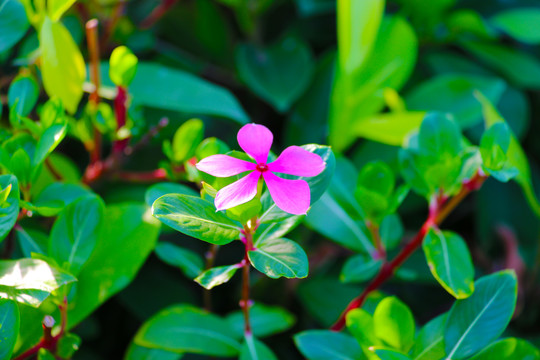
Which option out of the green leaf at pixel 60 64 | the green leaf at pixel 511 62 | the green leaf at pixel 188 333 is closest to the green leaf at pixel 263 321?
the green leaf at pixel 188 333

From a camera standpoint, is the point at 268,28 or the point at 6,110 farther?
the point at 268,28

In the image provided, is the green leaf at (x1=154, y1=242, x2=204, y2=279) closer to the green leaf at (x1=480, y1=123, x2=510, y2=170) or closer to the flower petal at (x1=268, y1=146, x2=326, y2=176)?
the flower petal at (x1=268, y1=146, x2=326, y2=176)

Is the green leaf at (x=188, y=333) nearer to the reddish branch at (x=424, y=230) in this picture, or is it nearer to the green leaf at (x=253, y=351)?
the green leaf at (x=253, y=351)

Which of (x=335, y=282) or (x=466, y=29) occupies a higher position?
(x=466, y=29)

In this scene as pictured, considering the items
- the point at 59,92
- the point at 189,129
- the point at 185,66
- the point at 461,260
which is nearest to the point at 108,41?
Answer: the point at 185,66

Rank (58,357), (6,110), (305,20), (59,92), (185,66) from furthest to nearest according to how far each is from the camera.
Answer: (305,20), (185,66), (6,110), (59,92), (58,357)

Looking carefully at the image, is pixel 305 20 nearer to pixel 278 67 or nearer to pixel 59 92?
pixel 278 67

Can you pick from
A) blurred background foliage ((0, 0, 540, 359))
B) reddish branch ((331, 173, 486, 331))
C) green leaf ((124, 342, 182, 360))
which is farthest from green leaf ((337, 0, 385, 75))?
green leaf ((124, 342, 182, 360))
